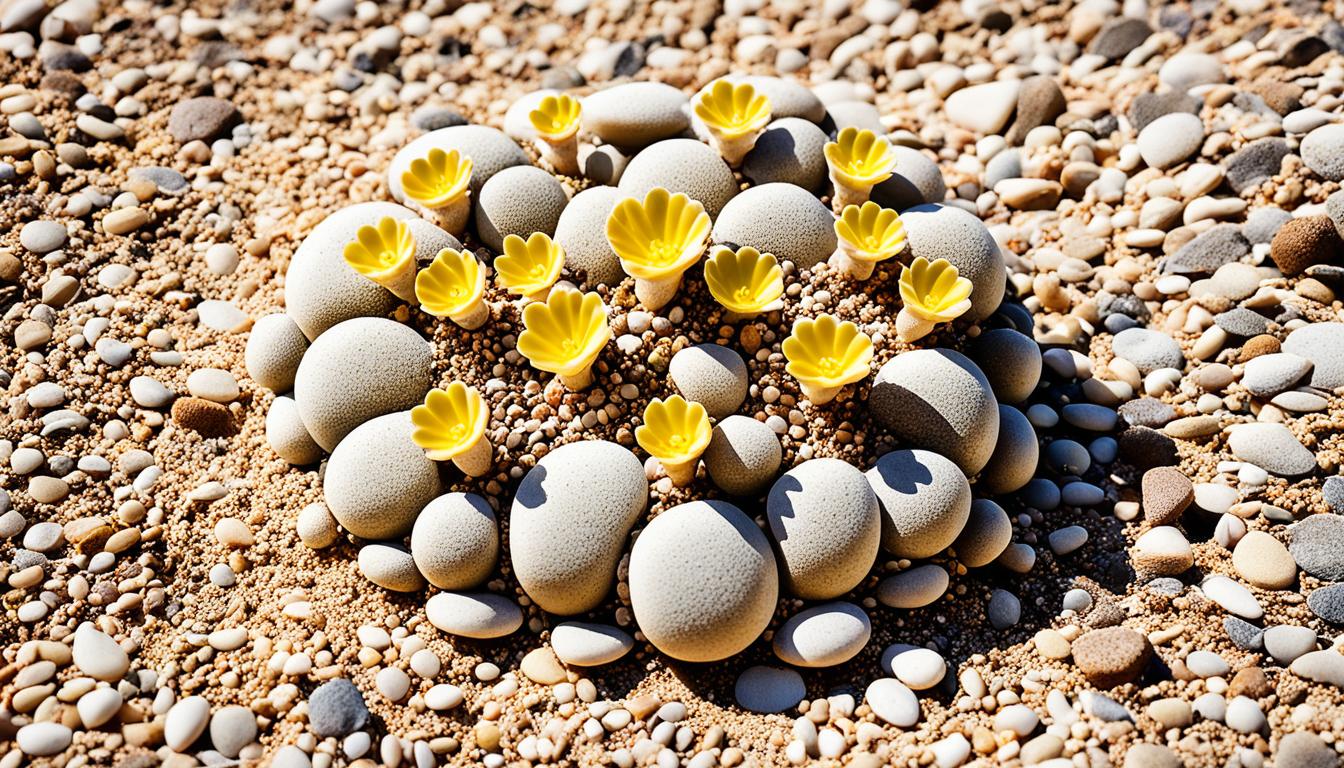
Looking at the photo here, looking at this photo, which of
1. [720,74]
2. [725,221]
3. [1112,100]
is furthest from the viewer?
[720,74]

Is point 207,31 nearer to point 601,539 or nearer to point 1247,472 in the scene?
point 601,539

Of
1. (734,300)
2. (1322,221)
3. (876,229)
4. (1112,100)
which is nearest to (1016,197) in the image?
(1112,100)

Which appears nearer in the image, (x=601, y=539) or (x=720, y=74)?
(x=601, y=539)

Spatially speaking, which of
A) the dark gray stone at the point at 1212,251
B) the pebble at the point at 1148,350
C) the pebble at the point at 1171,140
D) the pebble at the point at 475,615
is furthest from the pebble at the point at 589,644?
the pebble at the point at 1171,140

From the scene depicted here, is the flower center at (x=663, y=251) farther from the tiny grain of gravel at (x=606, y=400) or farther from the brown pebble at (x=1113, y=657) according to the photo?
the brown pebble at (x=1113, y=657)

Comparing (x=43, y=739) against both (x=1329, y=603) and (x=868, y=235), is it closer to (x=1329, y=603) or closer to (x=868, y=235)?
(x=868, y=235)

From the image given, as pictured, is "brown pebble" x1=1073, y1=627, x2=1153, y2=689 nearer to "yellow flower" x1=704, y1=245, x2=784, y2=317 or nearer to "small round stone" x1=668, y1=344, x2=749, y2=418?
"small round stone" x1=668, y1=344, x2=749, y2=418
